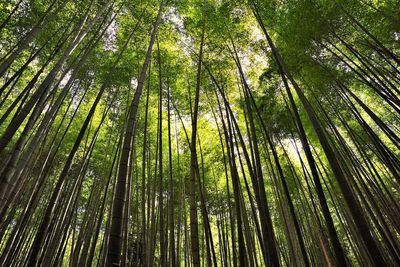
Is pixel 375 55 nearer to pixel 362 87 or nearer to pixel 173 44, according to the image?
pixel 362 87

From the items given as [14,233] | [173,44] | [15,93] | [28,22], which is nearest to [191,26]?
[173,44]

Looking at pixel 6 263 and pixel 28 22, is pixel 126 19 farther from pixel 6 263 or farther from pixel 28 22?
pixel 6 263

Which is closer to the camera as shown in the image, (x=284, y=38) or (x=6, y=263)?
(x=6, y=263)

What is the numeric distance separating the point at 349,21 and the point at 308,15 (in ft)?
2.93

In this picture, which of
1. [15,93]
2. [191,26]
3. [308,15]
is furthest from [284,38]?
[15,93]

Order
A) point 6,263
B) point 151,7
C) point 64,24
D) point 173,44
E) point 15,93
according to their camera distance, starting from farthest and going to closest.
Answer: point 15,93
point 173,44
point 151,7
point 64,24
point 6,263

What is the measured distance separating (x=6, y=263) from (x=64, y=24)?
409cm

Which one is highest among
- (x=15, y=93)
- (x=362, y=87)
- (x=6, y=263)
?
(x=15, y=93)

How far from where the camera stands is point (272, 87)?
6.63 metres

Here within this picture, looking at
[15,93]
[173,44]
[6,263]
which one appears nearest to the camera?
[6,263]

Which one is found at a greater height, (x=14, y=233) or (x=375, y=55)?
(x=375, y=55)

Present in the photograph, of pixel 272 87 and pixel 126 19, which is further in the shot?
pixel 272 87

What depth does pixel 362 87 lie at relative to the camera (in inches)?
265

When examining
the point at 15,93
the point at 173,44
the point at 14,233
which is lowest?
the point at 14,233
